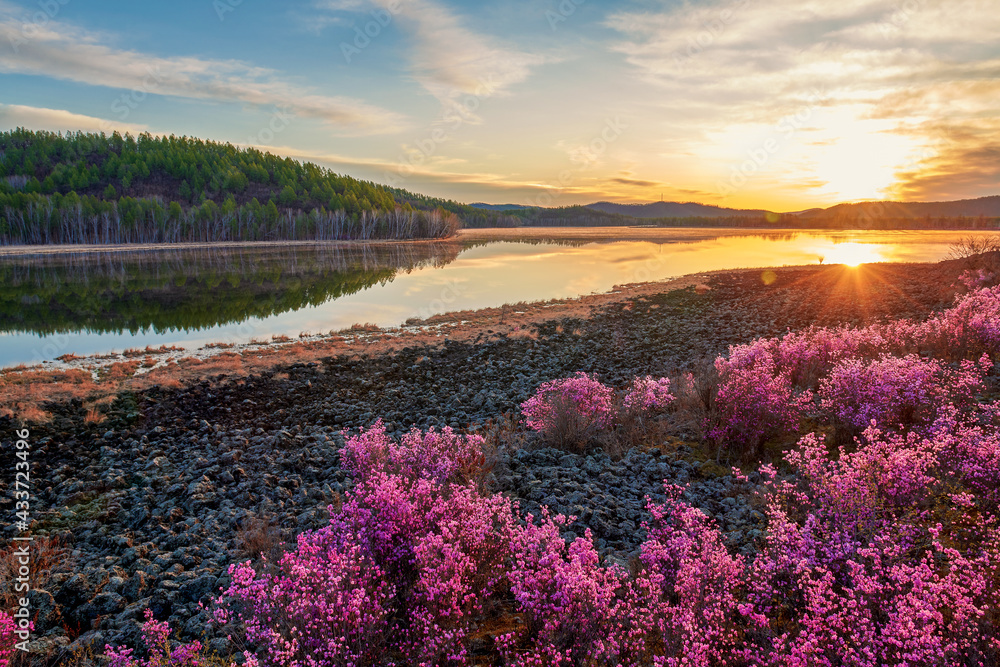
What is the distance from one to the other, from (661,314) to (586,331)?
20.3ft

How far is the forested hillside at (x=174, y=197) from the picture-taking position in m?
102

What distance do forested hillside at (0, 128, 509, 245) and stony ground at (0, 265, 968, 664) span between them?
370ft

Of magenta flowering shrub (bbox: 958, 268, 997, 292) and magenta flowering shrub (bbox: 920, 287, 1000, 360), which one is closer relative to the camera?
magenta flowering shrub (bbox: 920, 287, 1000, 360)

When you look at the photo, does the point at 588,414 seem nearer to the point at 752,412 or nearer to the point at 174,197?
the point at 752,412

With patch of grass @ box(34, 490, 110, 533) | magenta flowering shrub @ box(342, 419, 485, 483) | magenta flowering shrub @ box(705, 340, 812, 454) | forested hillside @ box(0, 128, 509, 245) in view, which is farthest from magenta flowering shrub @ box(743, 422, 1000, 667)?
forested hillside @ box(0, 128, 509, 245)

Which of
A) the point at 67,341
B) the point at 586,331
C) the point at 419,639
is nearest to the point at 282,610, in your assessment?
the point at 419,639

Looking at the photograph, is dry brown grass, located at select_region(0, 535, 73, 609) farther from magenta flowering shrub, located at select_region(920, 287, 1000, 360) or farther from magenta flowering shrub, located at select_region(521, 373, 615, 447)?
magenta flowering shrub, located at select_region(920, 287, 1000, 360)

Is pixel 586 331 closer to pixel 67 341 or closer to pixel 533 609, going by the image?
pixel 533 609

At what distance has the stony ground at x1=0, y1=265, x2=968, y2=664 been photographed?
6.24m

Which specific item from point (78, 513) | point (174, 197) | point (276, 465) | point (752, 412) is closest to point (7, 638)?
point (78, 513)

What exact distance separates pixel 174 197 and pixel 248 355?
16267 cm

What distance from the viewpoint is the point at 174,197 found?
150875 millimetres

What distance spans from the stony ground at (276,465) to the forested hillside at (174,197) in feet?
370

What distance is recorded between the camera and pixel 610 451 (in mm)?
9250
